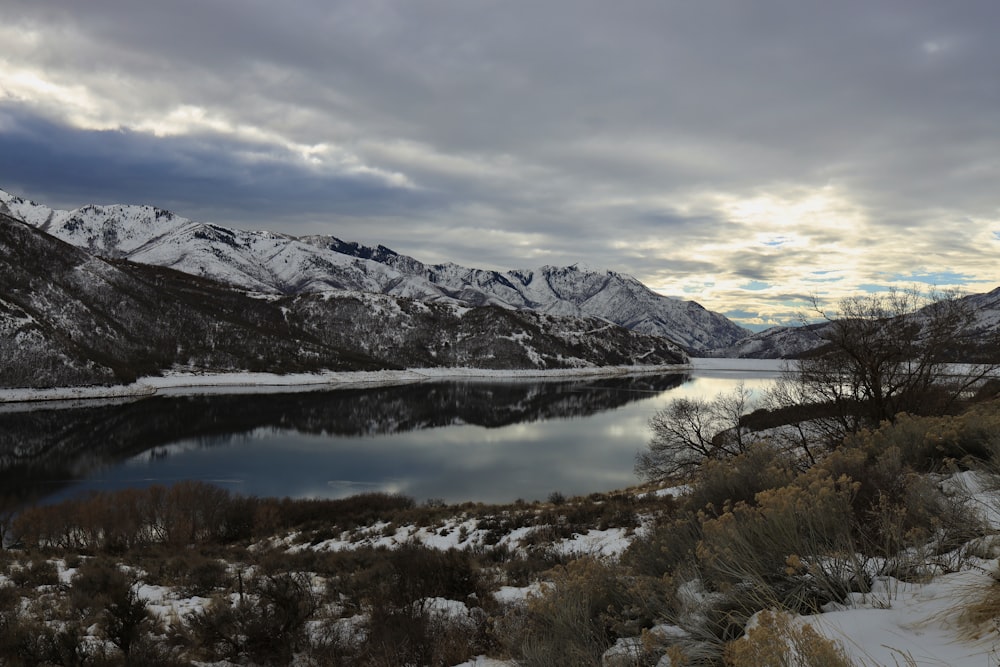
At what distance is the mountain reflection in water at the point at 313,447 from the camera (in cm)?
3447

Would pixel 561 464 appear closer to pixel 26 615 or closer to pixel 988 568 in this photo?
pixel 26 615

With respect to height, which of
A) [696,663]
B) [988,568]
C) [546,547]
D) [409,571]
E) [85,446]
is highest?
[988,568]

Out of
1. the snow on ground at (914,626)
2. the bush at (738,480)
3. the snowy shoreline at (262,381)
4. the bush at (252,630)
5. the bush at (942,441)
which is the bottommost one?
the snowy shoreline at (262,381)

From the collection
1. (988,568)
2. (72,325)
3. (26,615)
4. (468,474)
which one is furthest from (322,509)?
(72,325)

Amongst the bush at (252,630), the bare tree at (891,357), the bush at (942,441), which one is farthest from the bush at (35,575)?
the bare tree at (891,357)

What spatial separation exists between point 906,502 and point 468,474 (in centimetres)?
3427

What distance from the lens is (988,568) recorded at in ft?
11.2

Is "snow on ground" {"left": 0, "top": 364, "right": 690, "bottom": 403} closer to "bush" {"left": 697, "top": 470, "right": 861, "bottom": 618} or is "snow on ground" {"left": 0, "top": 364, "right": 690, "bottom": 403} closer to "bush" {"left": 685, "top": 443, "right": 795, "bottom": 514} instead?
"bush" {"left": 685, "top": 443, "right": 795, "bottom": 514}

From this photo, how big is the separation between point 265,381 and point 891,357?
10777 cm

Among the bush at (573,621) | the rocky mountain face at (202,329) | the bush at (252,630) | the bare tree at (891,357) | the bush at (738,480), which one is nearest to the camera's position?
the bush at (573,621)

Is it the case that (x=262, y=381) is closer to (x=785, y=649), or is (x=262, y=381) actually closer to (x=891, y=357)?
(x=891, y=357)

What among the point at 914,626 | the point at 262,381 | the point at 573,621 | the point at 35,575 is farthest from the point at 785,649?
the point at 262,381

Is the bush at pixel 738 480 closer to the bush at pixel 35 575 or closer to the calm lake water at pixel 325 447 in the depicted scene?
the bush at pixel 35 575

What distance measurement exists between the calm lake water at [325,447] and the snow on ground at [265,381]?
9.17m
